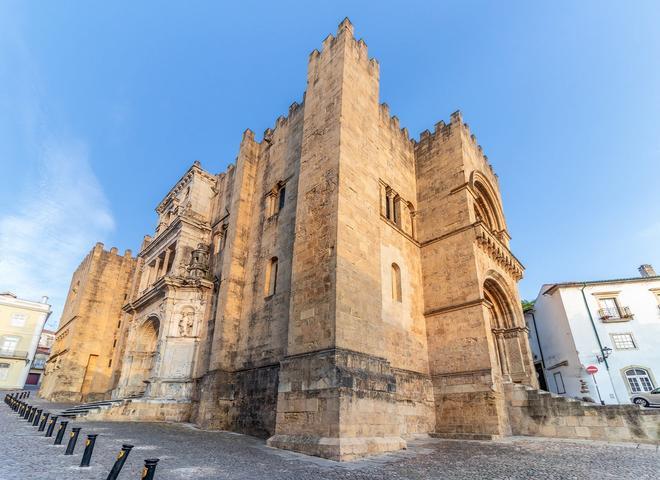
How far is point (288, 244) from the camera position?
463 inches

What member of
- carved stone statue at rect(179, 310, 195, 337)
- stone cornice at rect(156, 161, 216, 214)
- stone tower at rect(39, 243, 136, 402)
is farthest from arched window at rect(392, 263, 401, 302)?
stone tower at rect(39, 243, 136, 402)

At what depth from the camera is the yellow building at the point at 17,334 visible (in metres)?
34.5

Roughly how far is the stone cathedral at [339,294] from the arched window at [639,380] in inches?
441

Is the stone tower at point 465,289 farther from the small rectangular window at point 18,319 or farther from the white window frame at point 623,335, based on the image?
the small rectangular window at point 18,319

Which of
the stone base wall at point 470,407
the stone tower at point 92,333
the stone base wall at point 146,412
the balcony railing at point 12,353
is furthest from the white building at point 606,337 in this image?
the balcony railing at point 12,353

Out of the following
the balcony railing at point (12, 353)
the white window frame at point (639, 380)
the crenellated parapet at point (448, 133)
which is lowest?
the white window frame at point (639, 380)

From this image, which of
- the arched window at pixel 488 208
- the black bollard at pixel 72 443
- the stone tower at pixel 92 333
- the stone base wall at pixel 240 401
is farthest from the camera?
the stone tower at pixel 92 333

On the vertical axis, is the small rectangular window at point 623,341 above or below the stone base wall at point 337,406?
above

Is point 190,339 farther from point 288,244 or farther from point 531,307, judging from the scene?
point 531,307

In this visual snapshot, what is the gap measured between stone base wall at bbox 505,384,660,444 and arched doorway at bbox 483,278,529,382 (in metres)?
2.57

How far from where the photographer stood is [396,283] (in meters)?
12.5

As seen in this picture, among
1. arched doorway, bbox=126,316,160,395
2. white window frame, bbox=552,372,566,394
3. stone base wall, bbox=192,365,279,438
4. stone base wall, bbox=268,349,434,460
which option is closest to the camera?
stone base wall, bbox=268,349,434,460

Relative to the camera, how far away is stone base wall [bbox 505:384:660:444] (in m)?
9.00

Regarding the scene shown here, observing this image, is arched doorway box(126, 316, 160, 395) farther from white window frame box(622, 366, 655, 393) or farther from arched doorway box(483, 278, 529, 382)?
white window frame box(622, 366, 655, 393)
